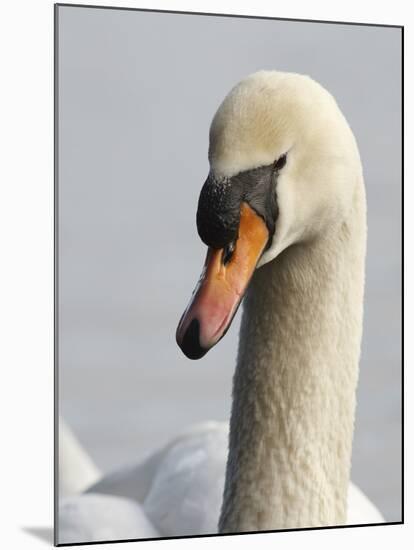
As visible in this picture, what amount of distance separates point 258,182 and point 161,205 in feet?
3.97

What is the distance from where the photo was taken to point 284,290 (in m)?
3.44

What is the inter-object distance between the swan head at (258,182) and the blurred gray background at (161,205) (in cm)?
97

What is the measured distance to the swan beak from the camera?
3.00m

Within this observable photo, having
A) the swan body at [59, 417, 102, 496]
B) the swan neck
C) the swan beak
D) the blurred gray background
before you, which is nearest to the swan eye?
the swan beak

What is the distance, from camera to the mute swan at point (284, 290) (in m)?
3.12

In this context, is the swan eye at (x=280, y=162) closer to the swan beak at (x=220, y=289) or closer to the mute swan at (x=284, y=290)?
the mute swan at (x=284, y=290)

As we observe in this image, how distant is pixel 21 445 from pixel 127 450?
0.63 metres

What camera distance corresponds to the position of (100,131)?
4238 millimetres

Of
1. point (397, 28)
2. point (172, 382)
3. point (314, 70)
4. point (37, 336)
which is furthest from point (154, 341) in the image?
point (397, 28)

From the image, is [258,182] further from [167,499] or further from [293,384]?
[167,499]

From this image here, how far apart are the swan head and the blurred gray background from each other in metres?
0.97

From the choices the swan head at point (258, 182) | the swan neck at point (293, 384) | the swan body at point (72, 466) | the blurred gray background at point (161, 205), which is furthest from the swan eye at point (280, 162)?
the swan body at point (72, 466)

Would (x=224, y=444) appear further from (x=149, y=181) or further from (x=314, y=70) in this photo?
(x=314, y=70)

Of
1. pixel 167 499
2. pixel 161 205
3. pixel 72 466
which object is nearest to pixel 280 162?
pixel 161 205
